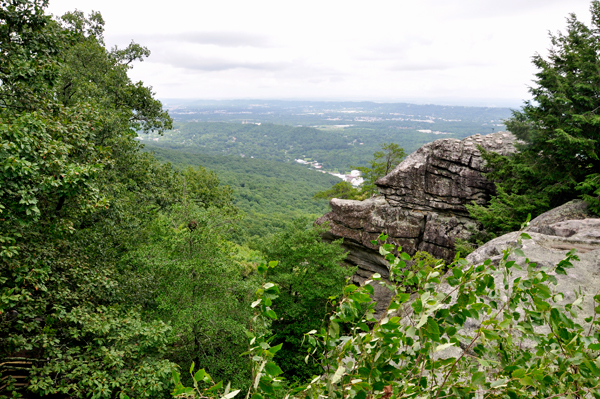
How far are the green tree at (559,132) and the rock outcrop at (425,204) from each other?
309 cm

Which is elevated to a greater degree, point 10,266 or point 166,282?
point 10,266

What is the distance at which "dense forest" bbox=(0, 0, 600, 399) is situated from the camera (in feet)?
5.90

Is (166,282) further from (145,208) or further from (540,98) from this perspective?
(540,98)

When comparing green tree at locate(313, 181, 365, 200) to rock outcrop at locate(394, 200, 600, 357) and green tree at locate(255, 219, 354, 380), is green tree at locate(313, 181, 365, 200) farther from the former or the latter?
rock outcrop at locate(394, 200, 600, 357)

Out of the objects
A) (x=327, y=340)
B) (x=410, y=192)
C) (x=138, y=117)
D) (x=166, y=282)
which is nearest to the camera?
(x=327, y=340)

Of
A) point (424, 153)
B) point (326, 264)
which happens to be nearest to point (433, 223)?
point (424, 153)

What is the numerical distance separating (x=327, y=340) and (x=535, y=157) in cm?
1624

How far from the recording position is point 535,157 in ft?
46.0

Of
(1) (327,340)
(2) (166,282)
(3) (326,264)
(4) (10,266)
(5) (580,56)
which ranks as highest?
(5) (580,56)

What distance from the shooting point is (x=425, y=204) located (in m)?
19.5

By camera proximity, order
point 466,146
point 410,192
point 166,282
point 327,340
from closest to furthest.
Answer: point 327,340, point 166,282, point 466,146, point 410,192

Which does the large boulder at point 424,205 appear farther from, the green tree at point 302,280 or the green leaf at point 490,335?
the green leaf at point 490,335

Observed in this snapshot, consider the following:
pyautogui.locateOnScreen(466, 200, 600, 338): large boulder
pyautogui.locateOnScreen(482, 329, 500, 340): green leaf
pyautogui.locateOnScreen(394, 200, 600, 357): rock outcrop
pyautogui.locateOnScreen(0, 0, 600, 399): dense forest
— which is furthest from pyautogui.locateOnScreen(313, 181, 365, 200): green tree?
pyautogui.locateOnScreen(482, 329, 500, 340): green leaf

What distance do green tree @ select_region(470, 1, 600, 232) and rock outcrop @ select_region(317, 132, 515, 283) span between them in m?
3.09
